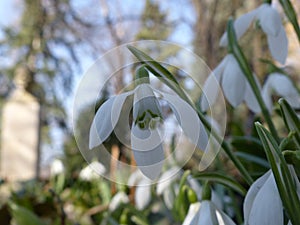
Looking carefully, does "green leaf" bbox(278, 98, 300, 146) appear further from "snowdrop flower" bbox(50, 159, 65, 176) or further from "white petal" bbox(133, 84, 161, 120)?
"snowdrop flower" bbox(50, 159, 65, 176)

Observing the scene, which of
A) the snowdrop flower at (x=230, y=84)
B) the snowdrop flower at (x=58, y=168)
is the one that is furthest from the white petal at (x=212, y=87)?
the snowdrop flower at (x=58, y=168)

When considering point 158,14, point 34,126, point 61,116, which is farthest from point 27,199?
point 61,116

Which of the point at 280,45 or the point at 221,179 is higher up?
the point at 280,45

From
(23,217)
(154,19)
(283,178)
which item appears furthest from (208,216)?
(154,19)

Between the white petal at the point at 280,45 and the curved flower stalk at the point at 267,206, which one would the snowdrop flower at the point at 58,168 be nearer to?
the white petal at the point at 280,45

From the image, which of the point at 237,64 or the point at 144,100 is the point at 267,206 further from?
the point at 237,64

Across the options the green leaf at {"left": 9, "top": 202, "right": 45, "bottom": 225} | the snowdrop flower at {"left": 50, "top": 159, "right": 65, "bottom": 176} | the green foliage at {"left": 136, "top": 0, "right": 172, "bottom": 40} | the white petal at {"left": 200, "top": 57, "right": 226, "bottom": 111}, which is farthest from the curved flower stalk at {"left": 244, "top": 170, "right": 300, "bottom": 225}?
the green foliage at {"left": 136, "top": 0, "right": 172, "bottom": 40}

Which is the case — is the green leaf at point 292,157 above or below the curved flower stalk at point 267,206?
above
